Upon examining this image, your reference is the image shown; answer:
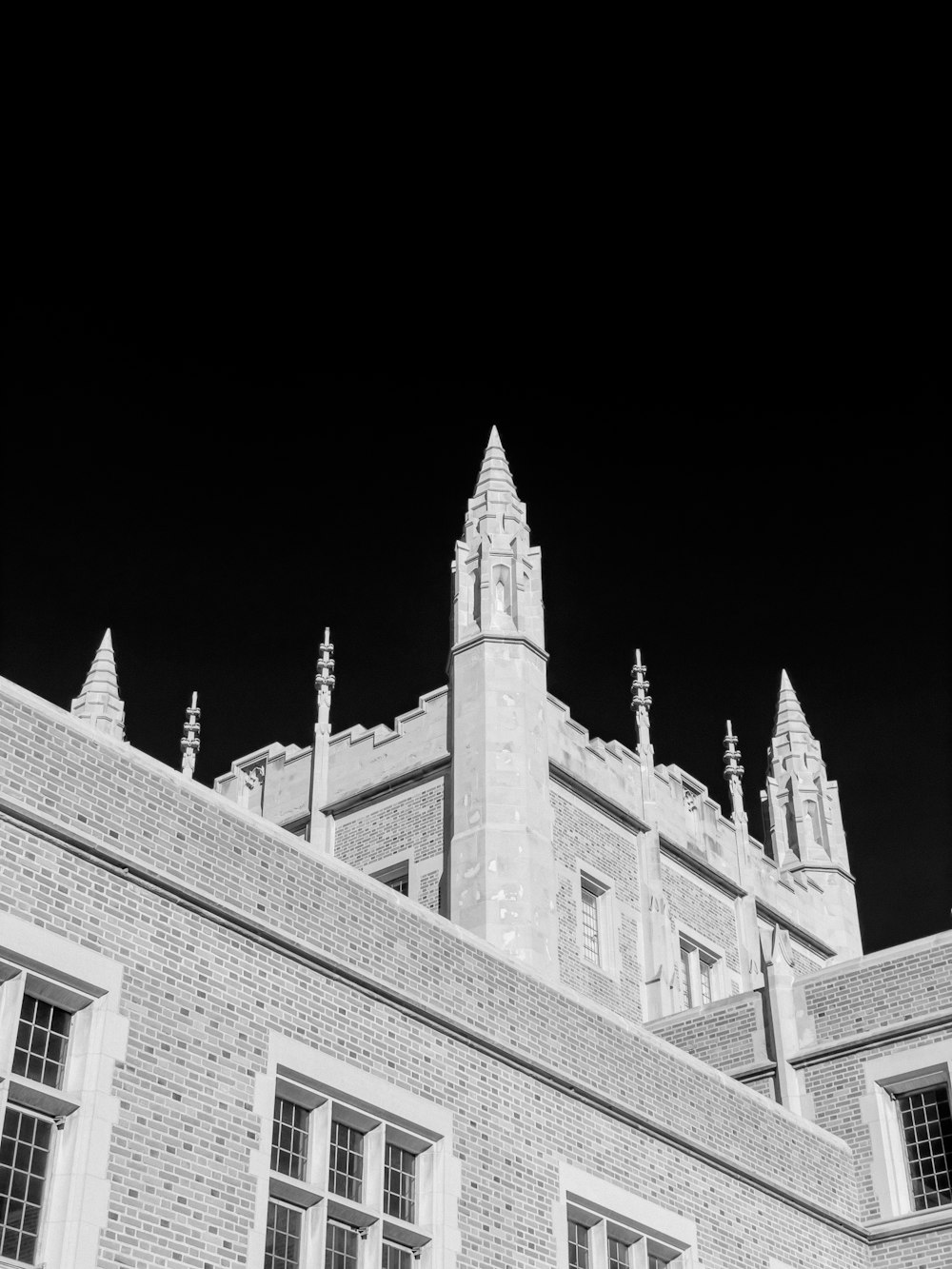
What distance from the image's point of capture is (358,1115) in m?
14.7

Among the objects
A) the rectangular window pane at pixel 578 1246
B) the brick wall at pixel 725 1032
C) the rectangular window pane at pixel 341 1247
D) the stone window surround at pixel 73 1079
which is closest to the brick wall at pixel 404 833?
the brick wall at pixel 725 1032

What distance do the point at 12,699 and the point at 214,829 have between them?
7.34ft

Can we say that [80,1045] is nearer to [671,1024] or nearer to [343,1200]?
[343,1200]

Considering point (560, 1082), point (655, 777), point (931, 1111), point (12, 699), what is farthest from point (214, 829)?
point (655, 777)

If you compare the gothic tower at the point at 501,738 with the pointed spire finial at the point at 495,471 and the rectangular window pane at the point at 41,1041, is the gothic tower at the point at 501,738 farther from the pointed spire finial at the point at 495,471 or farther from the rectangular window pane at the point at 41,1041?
the rectangular window pane at the point at 41,1041

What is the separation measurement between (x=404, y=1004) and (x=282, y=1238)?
263cm

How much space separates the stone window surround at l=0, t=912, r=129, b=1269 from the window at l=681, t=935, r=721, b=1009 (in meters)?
22.5

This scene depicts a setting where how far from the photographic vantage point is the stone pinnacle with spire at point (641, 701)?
36875 mm

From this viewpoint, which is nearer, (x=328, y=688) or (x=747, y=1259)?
(x=747, y=1259)

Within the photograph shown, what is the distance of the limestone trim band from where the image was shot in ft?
43.9

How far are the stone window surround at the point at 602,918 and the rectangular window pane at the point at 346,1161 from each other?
16866 millimetres

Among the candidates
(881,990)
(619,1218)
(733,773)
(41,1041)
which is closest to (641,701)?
(733,773)

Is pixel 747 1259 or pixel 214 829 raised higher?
pixel 214 829

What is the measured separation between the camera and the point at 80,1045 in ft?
41.9
